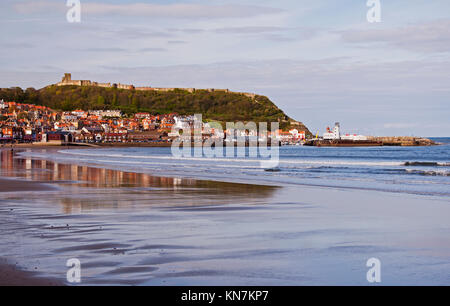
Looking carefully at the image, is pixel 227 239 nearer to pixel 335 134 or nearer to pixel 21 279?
pixel 21 279

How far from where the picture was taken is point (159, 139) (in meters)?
159

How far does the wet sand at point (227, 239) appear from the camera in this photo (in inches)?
218

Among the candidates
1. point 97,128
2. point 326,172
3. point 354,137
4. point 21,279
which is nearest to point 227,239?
point 21,279

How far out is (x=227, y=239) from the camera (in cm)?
766

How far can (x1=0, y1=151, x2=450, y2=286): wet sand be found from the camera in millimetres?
5527

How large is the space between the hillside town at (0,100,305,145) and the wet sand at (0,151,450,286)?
123428 millimetres

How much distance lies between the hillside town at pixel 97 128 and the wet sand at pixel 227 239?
12343 centimetres

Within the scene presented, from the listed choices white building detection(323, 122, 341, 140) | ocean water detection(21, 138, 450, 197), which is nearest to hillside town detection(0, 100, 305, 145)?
white building detection(323, 122, 341, 140)

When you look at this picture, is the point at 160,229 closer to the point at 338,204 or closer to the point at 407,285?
the point at 407,285

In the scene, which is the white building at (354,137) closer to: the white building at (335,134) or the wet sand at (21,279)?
the white building at (335,134)

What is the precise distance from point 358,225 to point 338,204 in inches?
134

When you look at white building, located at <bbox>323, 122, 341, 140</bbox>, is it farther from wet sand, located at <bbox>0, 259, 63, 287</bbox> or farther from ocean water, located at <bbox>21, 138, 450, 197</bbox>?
wet sand, located at <bbox>0, 259, 63, 287</bbox>

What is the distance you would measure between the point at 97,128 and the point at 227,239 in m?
159

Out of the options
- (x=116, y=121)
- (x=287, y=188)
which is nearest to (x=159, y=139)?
(x=116, y=121)
